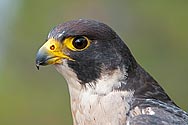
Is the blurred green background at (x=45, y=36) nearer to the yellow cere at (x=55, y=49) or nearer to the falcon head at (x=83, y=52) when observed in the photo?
the falcon head at (x=83, y=52)

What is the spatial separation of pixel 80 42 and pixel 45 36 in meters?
12.1

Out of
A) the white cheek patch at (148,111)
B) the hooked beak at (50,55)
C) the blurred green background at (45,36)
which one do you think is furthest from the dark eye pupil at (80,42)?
the blurred green background at (45,36)

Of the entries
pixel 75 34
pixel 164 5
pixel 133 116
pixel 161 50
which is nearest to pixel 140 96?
pixel 133 116

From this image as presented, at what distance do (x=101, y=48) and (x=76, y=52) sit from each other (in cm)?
23

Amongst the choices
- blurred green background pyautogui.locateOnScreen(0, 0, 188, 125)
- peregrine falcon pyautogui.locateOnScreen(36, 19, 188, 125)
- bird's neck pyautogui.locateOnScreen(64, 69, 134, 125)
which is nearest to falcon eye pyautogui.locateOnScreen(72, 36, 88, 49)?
peregrine falcon pyautogui.locateOnScreen(36, 19, 188, 125)

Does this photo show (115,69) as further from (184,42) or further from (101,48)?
(184,42)

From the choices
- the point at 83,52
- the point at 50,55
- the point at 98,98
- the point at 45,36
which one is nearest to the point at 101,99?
the point at 98,98

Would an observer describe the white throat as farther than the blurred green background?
No

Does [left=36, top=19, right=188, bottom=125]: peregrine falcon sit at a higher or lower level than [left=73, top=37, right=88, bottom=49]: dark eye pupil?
lower

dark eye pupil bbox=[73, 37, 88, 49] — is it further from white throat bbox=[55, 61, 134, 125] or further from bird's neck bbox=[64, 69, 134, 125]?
bird's neck bbox=[64, 69, 134, 125]

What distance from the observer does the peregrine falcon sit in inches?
275

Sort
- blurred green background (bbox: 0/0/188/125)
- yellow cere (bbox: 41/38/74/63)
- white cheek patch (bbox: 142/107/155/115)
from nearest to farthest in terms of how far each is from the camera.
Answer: white cheek patch (bbox: 142/107/155/115), yellow cere (bbox: 41/38/74/63), blurred green background (bbox: 0/0/188/125)

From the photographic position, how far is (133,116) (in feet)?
22.3

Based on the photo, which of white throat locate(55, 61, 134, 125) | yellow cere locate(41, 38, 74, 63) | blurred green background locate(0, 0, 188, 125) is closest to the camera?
white throat locate(55, 61, 134, 125)
